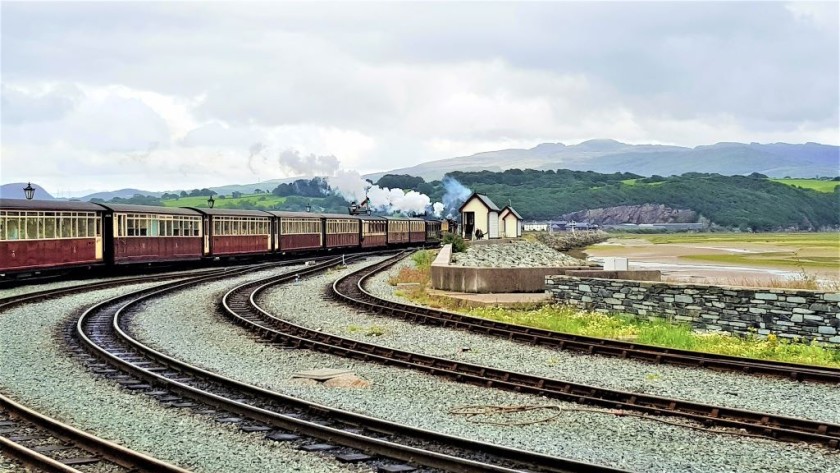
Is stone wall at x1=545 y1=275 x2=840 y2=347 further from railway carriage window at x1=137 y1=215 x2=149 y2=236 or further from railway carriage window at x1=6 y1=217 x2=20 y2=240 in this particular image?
railway carriage window at x1=137 y1=215 x2=149 y2=236

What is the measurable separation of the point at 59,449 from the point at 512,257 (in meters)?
31.3

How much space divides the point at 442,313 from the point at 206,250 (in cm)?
2194

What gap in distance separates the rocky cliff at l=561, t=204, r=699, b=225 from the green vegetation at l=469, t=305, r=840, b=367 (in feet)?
485

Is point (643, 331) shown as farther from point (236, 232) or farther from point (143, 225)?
point (236, 232)

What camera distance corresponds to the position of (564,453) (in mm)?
9039

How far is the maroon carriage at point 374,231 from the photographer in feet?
202

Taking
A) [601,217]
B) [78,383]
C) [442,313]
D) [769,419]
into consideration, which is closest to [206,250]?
[442,313]

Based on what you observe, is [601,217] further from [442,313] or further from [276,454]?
[276,454]

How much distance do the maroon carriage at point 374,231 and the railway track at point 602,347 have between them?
38.0 m

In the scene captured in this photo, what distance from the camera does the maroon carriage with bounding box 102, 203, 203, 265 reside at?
31.8 m

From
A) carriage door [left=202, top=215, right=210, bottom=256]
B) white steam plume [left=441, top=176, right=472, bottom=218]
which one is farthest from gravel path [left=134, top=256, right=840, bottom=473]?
white steam plume [left=441, top=176, right=472, bottom=218]

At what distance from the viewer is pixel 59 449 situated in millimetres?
9148

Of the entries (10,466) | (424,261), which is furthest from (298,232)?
(10,466)

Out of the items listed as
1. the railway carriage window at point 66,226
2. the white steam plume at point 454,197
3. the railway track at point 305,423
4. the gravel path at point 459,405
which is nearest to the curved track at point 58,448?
the railway track at point 305,423
